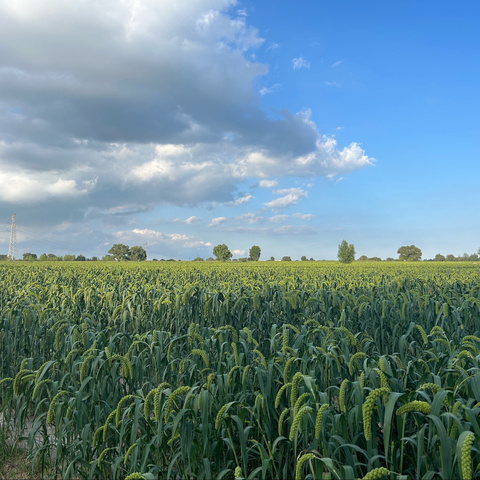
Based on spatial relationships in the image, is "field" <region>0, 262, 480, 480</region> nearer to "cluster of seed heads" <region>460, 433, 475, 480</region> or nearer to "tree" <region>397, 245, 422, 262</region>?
"cluster of seed heads" <region>460, 433, 475, 480</region>

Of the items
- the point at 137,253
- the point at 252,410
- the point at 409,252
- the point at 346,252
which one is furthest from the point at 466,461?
the point at 409,252

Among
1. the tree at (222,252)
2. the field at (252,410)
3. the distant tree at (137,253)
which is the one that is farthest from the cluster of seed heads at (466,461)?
the distant tree at (137,253)

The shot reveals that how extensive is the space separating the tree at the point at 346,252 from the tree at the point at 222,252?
47.7 metres

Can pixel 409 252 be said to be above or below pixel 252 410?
above

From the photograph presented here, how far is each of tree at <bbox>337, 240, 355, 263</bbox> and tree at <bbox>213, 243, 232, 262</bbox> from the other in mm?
47677

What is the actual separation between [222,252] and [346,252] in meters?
50.4

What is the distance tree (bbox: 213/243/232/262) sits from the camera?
373 ft

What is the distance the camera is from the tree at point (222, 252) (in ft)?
373

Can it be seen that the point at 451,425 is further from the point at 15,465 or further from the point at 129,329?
the point at 129,329

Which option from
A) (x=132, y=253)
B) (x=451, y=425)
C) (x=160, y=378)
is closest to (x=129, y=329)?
(x=160, y=378)

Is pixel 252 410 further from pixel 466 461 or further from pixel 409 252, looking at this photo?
pixel 409 252

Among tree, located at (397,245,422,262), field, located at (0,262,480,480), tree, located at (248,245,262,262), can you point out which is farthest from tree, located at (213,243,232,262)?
field, located at (0,262,480,480)

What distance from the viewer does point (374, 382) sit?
327cm

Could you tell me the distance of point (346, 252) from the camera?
70.4 metres
